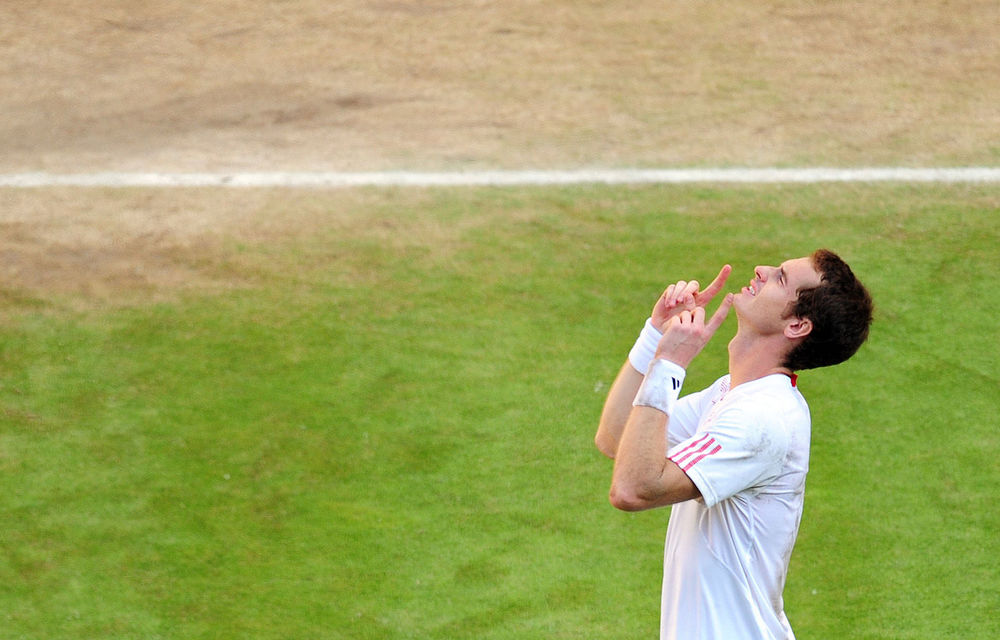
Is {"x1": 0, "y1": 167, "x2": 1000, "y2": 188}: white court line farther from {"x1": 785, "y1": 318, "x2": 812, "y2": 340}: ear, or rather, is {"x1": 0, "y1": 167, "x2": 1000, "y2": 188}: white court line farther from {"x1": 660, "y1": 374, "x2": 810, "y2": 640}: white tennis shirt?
{"x1": 660, "y1": 374, "x2": 810, "y2": 640}: white tennis shirt

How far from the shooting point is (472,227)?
306 inches

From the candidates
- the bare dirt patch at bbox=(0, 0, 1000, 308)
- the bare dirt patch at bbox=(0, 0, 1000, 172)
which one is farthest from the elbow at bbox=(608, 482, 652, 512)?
the bare dirt patch at bbox=(0, 0, 1000, 172)

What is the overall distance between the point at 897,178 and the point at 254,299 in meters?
4.10

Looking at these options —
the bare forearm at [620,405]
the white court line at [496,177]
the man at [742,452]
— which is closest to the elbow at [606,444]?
the bare forearm at [620,405]

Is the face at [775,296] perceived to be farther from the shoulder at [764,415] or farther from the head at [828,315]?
the shoulder at [764,415]

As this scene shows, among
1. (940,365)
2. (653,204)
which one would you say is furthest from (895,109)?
(940,365)

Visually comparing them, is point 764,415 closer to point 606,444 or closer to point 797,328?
point 797,328

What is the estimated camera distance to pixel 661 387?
336 centimetres

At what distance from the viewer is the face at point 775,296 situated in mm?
3621

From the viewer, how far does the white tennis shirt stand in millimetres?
3369

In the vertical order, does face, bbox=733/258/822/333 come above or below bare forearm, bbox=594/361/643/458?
above

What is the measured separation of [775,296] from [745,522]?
2.15 ft

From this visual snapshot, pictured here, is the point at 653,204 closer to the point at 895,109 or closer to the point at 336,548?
the point at 895,109

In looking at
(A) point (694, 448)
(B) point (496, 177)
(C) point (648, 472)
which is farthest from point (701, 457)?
(B) point (496, 177)
